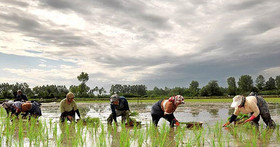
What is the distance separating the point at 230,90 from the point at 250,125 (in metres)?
88.0

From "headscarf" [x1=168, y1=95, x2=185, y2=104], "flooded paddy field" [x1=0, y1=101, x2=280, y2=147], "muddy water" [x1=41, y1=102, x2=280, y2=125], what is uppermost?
"headscarf" [x1=168, y1=95, x2=185, y2=104]

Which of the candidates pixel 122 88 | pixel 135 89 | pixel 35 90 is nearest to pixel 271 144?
pixel 35 90

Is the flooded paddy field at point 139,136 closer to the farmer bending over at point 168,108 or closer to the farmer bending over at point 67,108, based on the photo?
the farmer bending over at point 168,108

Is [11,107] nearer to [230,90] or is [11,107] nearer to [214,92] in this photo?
[214,92]

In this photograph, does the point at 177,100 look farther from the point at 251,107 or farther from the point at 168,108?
the point at 251,107

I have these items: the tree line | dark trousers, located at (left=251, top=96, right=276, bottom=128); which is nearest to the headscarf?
dark trousers, located at (left=251, top=96, right=276, bottom=128)

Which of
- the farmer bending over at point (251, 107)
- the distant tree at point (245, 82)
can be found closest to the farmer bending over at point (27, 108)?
the farmer bending over at point (251, 107)

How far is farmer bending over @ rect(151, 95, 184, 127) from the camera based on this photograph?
6.21 meters

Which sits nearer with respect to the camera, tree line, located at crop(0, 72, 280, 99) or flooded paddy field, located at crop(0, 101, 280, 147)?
flooded paddy field, located at crop(0, 101, 280, 147)

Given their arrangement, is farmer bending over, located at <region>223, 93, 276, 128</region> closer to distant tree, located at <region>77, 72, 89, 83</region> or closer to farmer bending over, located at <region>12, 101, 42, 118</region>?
farmer bending over, located at <region>12, 101, 42, 118</region>

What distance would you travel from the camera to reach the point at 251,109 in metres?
6.04

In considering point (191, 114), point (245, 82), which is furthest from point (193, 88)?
point (191, 114)

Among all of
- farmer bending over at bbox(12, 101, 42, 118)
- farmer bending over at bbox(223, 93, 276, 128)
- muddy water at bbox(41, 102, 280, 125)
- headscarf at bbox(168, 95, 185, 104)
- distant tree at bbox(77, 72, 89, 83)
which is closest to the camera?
farmer bending over at bbox(223, 93, 276, 128)

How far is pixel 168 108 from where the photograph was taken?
631 centimetres
